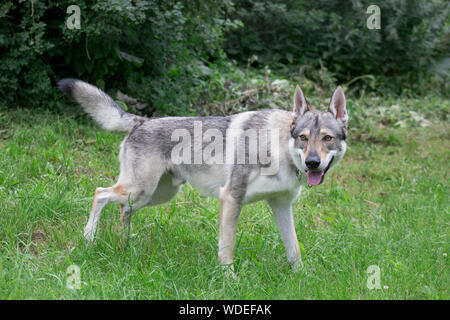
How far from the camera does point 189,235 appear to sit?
4.70 metres

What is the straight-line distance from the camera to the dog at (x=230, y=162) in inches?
157

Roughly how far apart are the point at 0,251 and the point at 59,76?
3.82 metres

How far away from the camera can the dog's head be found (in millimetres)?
3848

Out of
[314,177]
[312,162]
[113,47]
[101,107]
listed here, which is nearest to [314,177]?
[314,177]

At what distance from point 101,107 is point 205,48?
3.83 metres

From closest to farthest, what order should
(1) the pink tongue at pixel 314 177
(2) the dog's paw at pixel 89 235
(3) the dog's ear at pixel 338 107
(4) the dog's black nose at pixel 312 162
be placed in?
(4) the dog's black nose at pixel 312 162 → (1) the pink tongue at pixel 314 177 → (3) the dog's ear at pixel 338 107 → (2) the dog's paw at pixel 89 235

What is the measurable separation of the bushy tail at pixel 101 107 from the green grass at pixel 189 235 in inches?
32.9

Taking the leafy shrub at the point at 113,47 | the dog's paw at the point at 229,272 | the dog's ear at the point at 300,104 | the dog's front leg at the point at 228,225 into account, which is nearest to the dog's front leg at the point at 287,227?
the dog's front leg at the point at 228,225

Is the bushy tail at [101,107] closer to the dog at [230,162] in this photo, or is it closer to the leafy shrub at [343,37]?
the dog at [230,162]

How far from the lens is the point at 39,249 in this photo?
4281 millimetres

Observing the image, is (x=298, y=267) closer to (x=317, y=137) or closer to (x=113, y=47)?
(x=317, y=137)

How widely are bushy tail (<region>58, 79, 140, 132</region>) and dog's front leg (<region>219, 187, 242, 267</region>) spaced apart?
132 cm

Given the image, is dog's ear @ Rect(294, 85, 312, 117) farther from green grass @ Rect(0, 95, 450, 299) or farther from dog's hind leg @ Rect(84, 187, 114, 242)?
dog's hind leg @ Rect(84, 187, 114, 242)

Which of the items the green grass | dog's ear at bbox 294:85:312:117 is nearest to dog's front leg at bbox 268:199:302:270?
the green grass
